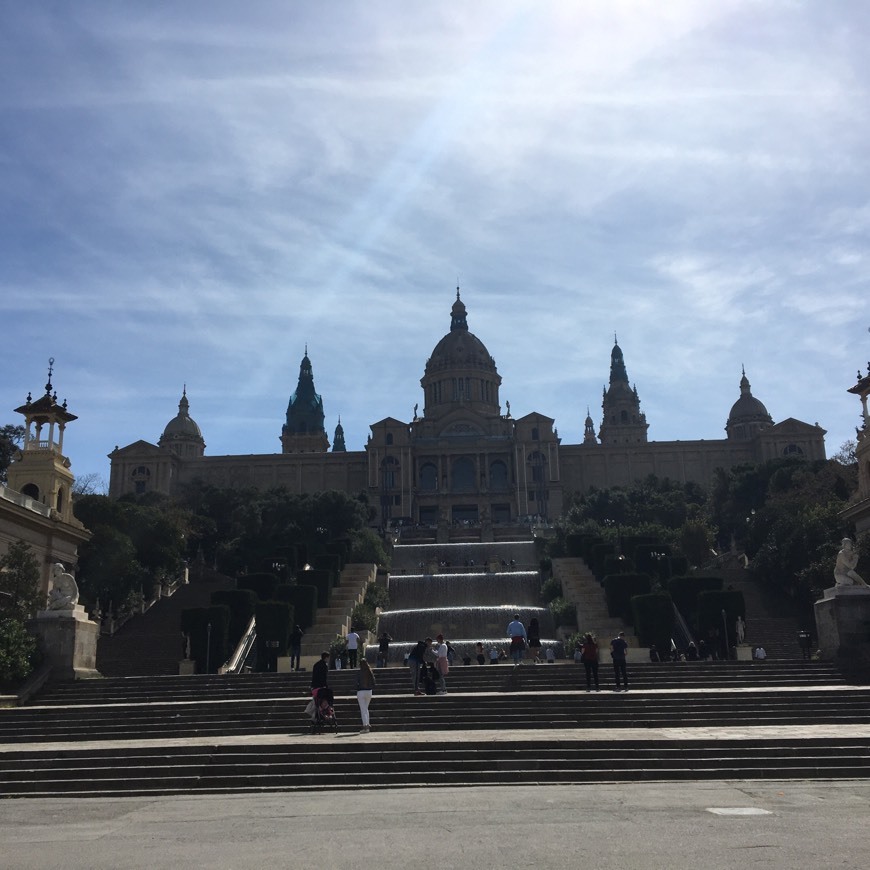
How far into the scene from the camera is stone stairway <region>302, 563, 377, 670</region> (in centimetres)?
Answer: 3888

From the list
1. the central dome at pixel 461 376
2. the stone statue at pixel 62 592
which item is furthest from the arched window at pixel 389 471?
the stone statue at pixel 62 592

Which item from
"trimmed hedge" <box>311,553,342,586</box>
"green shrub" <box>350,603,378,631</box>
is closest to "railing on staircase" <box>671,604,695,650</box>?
"green shrub" <box>350,603,378,631</box>

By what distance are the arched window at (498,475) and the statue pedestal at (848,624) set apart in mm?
89794

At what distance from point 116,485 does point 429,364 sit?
1679 inches

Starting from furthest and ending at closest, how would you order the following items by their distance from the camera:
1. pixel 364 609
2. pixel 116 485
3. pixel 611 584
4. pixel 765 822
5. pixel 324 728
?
pixel 116 485 → pixel 364 609 → pixel 611 584 → pixel 324 728 → pixel 765 822

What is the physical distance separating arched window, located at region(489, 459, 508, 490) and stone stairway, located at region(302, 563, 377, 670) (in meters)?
61.7

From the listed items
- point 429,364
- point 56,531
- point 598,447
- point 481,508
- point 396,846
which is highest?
point 429,364

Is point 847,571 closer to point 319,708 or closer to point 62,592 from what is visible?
point 319,708

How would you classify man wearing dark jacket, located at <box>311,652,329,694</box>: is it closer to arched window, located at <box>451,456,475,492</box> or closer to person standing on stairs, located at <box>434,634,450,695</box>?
person standing on stairs, located at <box>434,634,450,695</box>

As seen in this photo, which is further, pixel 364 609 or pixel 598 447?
pixel 598 447

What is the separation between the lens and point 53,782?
48.9ft

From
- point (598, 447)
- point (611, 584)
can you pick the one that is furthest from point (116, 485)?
point (611, 584)

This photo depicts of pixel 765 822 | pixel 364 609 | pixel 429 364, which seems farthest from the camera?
pixel 429 364

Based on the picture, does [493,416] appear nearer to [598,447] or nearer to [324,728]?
[598,447]
